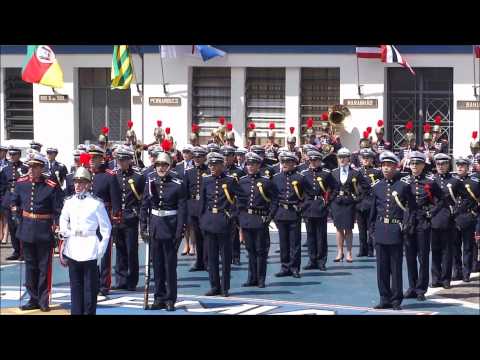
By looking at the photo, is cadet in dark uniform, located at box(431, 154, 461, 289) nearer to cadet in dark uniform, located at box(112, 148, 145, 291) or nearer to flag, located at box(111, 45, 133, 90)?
cadet in dark uniform, located at box(112, 148, 145, 291)

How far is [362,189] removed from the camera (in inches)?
659

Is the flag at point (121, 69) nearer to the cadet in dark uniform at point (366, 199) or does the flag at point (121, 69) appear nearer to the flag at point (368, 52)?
the flag at point (368, 52)

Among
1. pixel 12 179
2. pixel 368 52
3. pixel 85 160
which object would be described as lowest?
pixel 12 179

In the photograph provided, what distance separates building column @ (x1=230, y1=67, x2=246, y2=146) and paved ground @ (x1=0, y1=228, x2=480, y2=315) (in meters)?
10.5

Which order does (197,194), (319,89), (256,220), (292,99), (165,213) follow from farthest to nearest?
(319,89), (292,99), (197,194), (256,220), (165,213)

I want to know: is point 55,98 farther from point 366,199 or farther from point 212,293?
point 212,293

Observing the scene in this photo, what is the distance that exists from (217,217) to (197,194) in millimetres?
2440

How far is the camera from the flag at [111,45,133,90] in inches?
995

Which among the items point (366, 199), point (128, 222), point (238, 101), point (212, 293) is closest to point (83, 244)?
point (128, 222)

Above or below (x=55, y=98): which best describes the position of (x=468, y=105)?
below

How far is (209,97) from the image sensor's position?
27.2 meters

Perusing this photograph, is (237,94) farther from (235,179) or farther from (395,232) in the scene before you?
(395,232)

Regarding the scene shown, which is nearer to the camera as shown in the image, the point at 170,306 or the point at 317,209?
the point at 170,306

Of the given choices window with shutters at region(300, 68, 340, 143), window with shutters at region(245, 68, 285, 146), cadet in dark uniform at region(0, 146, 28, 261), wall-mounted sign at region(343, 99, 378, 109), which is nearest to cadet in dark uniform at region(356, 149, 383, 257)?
cadet in dark uniform at region(0, 146, 28, 261)
